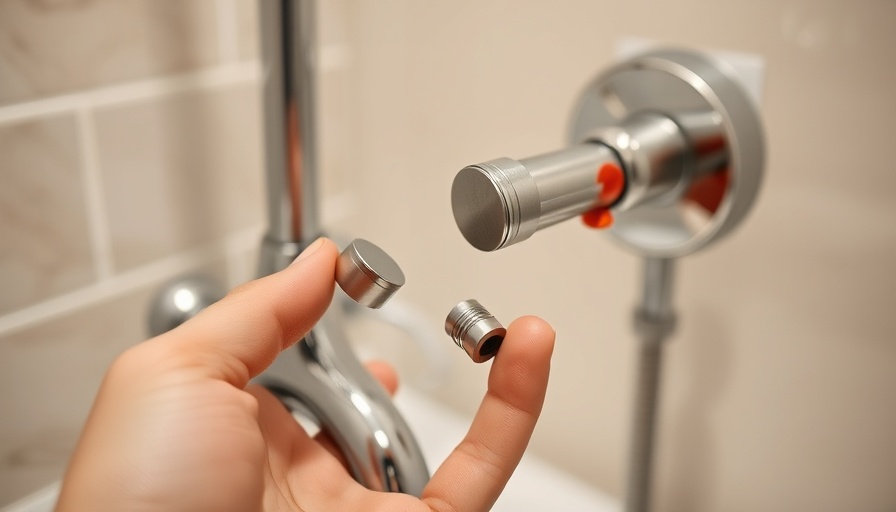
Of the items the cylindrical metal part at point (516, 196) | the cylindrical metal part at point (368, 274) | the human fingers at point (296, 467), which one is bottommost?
the human fingers at point (296, 467)

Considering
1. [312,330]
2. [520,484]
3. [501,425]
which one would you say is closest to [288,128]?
[312,330]

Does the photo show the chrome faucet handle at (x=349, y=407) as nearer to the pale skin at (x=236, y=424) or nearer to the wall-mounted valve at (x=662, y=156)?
the pale skin at (x=236, y=424)

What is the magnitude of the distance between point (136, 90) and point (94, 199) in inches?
3.3

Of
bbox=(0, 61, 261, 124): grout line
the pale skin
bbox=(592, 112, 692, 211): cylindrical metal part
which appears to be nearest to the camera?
the pale skin

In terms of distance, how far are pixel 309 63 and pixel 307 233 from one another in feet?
0.34

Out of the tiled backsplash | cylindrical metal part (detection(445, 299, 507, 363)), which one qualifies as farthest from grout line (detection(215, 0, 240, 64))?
cylindrical metal part (detection(445, 299, 507, 363))

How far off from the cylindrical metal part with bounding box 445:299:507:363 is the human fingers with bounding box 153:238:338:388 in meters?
0.06

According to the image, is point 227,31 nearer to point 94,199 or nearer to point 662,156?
point 94,199

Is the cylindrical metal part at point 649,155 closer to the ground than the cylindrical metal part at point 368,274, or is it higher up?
higher up

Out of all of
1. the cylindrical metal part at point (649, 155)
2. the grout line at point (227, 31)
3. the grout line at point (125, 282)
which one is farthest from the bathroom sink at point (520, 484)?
the grout line at point (227, 31)

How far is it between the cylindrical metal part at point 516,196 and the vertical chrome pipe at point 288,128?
0.53 ft

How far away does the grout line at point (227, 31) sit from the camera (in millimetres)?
601

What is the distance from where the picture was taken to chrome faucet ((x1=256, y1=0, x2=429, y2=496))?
42cm

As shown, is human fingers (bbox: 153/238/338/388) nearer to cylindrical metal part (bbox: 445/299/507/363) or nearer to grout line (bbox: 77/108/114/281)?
cylindrical metal part (bbox: 445/299/507/363)
